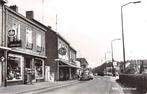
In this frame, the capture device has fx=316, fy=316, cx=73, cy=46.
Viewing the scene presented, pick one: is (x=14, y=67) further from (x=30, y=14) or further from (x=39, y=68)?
(x=30, y=14)

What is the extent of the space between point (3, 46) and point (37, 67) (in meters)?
12.2

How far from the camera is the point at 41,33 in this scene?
43.2m

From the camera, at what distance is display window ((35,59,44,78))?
132 ft

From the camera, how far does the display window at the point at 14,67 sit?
30.6 m

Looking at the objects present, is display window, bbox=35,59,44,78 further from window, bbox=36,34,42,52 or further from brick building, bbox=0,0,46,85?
window, bbox=36,34,42,52

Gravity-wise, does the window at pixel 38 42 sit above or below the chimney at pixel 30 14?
below

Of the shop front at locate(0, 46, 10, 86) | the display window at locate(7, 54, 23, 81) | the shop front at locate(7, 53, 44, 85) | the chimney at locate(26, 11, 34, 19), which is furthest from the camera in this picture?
the chimney at locate(26, 11, 34, 19)

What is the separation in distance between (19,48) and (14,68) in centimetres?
237

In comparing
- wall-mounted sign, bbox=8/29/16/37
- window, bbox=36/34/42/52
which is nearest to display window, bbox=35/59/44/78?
window, bbox=36/34/42/52

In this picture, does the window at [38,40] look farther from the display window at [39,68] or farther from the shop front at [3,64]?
the shop front at [3,64]

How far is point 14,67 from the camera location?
31953 millimetres

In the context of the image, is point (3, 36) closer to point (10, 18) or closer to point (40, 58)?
point (10, 18)

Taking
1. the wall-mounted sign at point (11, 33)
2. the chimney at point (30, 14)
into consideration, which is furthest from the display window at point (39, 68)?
the wall-mounted sign at point (11, 33)

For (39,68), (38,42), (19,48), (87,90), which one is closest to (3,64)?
(19,48)
